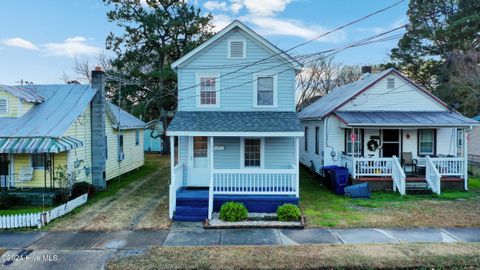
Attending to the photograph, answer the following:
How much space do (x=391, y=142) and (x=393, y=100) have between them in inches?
Answer: 87.3

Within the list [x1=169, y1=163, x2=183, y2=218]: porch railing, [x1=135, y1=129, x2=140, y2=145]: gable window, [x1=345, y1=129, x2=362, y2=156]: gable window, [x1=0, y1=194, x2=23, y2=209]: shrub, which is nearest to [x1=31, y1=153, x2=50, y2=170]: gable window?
[x1=0, y1=194, x2=23, y2=209]: shrub

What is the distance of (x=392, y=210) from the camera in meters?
10.6

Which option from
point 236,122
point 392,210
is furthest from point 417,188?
point 236,122

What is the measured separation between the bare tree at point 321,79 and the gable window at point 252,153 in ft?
96.7

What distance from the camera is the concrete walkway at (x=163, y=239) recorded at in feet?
23.1

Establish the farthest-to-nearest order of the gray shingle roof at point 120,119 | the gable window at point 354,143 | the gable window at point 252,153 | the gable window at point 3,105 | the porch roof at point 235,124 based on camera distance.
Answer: the gray shingle roof at point 120,119 → the gable window at point 354,143 → the gable window at point 3,105 → the gable window at point 252,153 → the porch roof at point 235,124

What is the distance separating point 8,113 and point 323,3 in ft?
55.7

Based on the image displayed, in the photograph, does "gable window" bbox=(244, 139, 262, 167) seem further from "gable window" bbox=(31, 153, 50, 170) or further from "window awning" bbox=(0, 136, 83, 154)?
"gable window" bbox=(31, 153, 50, 170)

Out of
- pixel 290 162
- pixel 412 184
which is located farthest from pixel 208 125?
pixel 412 184

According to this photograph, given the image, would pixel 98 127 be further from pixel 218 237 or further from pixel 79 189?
pixel 218 237

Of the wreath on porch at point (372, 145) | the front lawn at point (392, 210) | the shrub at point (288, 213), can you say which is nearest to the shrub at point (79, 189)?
the shrub at point (288, 213)

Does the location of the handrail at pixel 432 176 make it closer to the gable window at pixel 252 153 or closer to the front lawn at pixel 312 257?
the front lawn at pixel 312 257

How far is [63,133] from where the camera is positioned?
39.0ft

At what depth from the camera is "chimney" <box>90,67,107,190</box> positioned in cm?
1441
